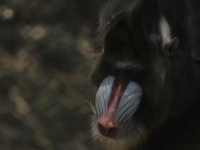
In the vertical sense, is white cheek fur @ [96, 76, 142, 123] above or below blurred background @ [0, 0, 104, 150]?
below

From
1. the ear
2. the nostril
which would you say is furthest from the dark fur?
the nostril

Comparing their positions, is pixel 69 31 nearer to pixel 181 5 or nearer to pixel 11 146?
pixel 11 146

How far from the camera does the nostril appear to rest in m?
2.59

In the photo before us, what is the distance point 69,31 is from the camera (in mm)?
5512

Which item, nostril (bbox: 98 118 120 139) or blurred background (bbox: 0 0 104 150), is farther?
blurred background (bbox: 0 0 104 150)

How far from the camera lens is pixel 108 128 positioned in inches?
103

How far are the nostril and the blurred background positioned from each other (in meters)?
2.46

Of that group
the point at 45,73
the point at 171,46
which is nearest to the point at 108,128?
the point at 171,46

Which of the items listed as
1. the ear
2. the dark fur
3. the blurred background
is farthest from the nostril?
the blurred background

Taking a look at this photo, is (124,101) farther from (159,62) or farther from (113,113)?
(159,62)

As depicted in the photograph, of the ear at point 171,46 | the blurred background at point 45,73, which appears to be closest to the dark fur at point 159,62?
the ear at point 171,46

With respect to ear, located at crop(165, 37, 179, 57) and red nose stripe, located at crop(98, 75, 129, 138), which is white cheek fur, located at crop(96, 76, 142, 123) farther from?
ear, located at crop(165, 37, 179, 57)

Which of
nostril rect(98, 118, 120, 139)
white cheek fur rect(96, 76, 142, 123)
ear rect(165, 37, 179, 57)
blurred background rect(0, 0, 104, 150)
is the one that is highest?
blurred background rect(0, 0, 104, 150)

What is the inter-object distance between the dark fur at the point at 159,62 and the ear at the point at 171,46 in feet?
0.19
